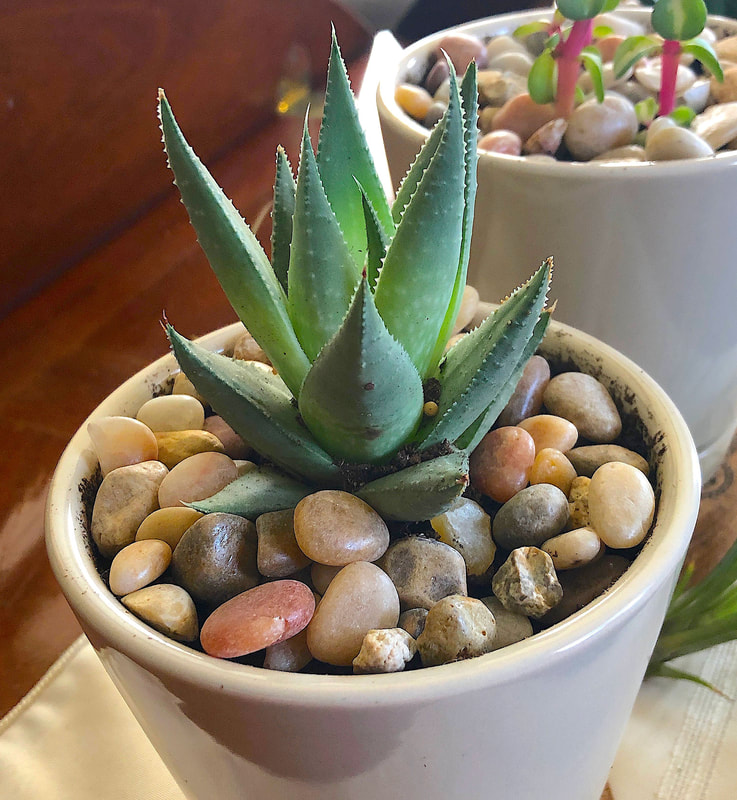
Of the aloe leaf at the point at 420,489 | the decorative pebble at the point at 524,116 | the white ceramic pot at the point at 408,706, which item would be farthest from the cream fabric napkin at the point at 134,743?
the decorative pebble at the point at 524,116

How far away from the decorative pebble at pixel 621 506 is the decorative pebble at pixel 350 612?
0.28 feet

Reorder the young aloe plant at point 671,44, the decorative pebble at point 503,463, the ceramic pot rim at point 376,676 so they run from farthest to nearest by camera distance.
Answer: the young aloe plant at point 671,44 → the decorative pebble at point 503,463 → the ceramic pot rim at point 376,676

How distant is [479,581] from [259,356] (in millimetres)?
162

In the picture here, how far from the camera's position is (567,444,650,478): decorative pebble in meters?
0.34

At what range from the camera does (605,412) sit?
365 millimetres

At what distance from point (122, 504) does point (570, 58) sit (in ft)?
1.32

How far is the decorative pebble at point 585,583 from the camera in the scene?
0.29 metres

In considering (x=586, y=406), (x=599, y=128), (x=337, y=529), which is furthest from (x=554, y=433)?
(x=599, y=128)

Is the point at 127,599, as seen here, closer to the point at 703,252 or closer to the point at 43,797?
the point at 43,797

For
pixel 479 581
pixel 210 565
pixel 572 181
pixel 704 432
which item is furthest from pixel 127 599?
pixel 704 432

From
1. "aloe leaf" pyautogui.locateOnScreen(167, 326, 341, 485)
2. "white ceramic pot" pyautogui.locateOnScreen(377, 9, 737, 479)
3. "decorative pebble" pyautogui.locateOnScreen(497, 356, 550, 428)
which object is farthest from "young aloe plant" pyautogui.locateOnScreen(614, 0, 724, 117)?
"aloe leaf" pyautogui.locateOnScreen(167, 326, 341, 485)

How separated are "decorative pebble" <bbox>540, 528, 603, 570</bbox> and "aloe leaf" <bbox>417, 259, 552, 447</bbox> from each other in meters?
0.06

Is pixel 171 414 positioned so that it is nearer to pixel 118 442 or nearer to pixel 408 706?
pixel 118 442

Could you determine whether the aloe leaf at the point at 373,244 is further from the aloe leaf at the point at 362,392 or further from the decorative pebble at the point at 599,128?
the decorative pebble at the point at 599,128
